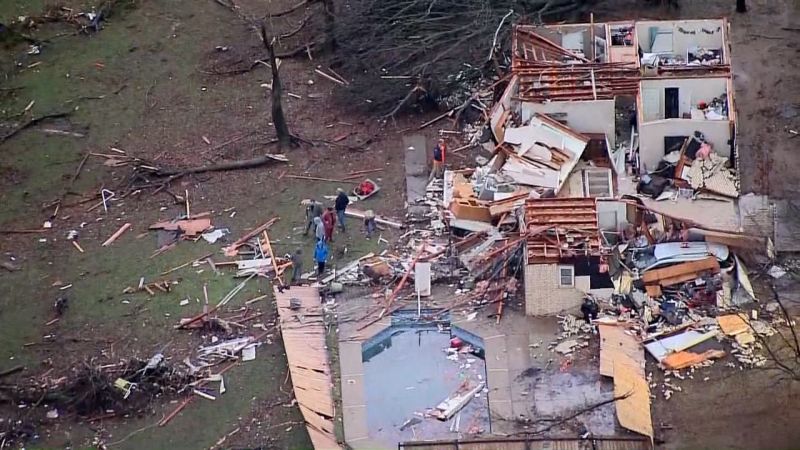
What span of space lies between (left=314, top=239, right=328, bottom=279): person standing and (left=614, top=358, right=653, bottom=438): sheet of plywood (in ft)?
19.5

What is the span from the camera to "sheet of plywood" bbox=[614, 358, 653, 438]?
749 inches

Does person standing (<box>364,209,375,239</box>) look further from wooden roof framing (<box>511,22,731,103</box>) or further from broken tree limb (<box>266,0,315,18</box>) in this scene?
broken tree limb (<box>266,0,315,18</box>)

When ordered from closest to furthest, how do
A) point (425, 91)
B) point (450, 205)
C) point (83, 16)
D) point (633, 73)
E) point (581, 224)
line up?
point (581, 224), point (450, 205), point (633, 73), point (425, 91), point (83, 16)

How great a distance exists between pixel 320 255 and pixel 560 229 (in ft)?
14.6

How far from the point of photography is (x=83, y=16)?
3372 centimetres

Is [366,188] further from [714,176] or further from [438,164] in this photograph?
[714,176]

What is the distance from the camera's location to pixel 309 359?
21250 millimetres

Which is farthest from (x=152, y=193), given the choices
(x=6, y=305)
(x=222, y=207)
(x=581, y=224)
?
(x=581, y=224)

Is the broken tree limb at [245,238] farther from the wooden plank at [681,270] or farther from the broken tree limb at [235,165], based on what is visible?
the wooden plank at [681,270]

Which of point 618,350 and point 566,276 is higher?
point 566,276

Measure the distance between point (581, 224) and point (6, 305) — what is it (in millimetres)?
10723

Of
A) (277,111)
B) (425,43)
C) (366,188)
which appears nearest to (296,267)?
(366,188)

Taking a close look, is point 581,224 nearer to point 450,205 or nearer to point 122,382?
point 450,205

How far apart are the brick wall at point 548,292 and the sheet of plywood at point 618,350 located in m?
0.82
